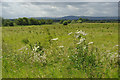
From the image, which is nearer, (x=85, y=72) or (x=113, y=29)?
(x=85, y=72)

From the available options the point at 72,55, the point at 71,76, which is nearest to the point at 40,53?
the point at 72,55

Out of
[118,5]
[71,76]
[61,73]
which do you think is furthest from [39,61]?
[118,5]

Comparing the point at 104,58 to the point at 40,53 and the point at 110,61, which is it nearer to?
the point at 110,61

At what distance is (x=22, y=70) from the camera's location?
11.2 ft

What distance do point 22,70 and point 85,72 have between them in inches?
72.8

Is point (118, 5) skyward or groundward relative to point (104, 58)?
skyward

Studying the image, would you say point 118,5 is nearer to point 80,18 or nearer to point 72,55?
point 80,18

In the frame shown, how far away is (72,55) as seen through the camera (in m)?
3.50

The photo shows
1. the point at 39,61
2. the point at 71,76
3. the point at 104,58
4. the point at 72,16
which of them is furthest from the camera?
the point at 72,16

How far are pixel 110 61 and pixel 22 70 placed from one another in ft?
8.20

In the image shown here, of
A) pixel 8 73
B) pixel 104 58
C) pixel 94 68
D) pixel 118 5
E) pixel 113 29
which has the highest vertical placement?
pixel 118 5

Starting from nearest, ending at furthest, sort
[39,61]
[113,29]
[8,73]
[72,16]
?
[8,73], [39,61], [72,16], [113,29]

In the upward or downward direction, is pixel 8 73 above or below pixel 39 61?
below

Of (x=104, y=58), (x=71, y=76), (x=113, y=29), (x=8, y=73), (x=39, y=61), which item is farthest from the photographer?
(x=113, y=29)
